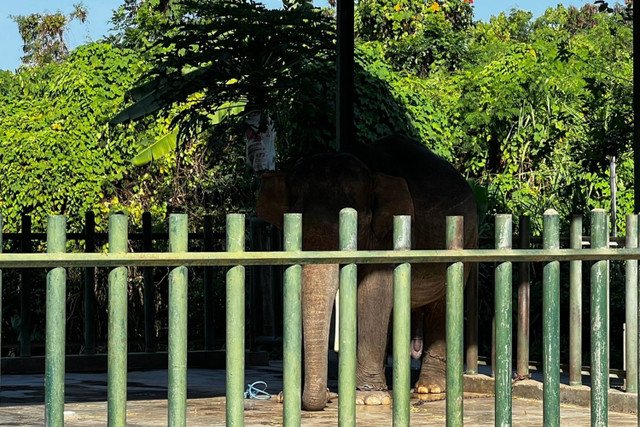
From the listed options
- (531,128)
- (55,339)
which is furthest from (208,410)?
(531,128)

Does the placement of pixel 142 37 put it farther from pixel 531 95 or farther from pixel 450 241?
pixel 450 241

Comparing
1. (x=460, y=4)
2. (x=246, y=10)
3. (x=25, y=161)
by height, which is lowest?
(x=25, y=161)

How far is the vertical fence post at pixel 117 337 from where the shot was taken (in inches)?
163

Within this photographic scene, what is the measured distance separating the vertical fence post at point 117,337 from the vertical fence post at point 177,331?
0.17m

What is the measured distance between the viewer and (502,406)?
4770mm

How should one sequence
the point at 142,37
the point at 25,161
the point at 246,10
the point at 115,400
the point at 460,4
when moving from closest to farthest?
the point at 115,400 < the point at 246,10 < the point at 25,161 < the point at 142,37 < the point at 460,4

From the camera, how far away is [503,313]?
4785 mm

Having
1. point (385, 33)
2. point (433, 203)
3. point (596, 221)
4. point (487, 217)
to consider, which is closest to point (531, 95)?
point (487, 217)

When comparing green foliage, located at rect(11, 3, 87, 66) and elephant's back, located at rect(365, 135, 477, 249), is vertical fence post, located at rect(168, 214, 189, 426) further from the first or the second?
green foliage, located at rect(11, 3, 87, 66)

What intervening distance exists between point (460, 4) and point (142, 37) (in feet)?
27.7

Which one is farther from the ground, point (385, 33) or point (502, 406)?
point (385, 33)

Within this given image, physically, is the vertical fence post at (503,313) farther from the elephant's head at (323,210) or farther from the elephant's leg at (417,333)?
the elephant's leg at (417,333)

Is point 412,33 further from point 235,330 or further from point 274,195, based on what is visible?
point 235,330

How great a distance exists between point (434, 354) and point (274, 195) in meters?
2.10
